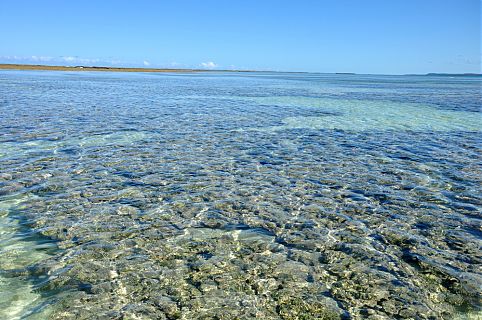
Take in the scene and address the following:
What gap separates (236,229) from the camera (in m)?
8.31

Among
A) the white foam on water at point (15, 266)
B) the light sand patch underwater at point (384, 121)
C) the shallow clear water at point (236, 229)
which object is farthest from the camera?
the light sand patch underwater at point (384, 121)

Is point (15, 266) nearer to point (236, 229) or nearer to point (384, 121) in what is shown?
point (236, 229)

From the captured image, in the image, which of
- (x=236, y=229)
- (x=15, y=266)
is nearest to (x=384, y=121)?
(x=236, y=229)

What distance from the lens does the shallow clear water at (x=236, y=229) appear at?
5.79 meters

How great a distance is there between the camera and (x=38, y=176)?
1148cm

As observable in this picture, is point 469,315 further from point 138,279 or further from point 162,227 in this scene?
point 162,227

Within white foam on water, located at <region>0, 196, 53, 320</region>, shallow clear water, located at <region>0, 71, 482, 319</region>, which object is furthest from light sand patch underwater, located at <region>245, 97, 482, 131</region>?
white foam on water, located at <region>0, 196, 53, 320</region>

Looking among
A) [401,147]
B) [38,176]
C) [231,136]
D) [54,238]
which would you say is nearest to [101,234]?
[54,238]

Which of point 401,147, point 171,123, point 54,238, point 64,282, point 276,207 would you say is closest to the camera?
point 64,282

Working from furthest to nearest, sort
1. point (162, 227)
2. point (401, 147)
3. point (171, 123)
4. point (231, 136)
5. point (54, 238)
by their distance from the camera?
point (171, 123) < point (231, 136) < point (401, 147) < point (162, 227) < point (54, 238)

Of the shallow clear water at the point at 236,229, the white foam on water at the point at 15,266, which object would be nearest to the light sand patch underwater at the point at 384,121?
the shallow clear water at the point at 236,229

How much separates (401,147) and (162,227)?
12731mm

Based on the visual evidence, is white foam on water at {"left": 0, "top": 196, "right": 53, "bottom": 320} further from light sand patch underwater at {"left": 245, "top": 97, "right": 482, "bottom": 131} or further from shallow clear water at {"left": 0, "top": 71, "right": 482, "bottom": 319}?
light sand patch underwater at {"left": 245, "top": 97, "right": 482, "bottom": 131}

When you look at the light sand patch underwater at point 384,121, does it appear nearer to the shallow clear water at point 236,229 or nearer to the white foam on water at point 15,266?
the shallow clear water at point 236,229
